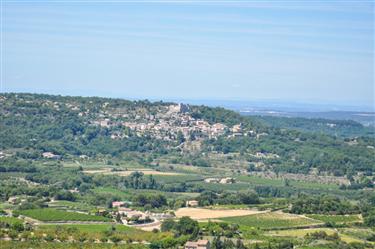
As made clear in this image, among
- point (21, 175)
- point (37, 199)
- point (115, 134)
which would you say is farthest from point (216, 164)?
point (37, 199)

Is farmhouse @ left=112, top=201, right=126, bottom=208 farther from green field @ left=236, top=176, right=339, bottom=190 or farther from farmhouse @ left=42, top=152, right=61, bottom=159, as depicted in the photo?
farmhouse @ left=42, top=152, right=61, bottom=159

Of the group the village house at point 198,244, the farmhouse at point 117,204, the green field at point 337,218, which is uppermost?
the village house at point 198,244

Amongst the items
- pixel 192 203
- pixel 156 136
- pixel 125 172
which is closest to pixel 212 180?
pixel 125 172

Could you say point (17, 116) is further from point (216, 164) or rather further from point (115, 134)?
point (216, 164)

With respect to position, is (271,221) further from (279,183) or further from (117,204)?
(279,183)

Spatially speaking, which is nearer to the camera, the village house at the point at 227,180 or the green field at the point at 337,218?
the green field at the point at 337,218

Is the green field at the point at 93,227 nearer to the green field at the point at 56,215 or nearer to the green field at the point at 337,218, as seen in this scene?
the green field at the point at 56,215

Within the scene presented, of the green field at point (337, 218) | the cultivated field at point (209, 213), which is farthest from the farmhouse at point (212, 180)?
the green field at point (337, 218)
